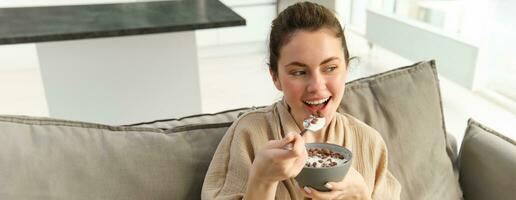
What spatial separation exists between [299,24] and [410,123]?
51 centimetres

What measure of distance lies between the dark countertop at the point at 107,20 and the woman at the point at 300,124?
1.07m

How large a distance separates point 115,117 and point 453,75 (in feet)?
8.18

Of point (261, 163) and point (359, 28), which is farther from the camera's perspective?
point (359, 28)

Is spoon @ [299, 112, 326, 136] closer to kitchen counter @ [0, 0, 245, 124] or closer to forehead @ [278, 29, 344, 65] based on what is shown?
forehead @ [278, 29, 344, 65]

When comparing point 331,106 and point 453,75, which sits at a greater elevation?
point 331,106

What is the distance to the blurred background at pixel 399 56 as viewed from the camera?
3236mm

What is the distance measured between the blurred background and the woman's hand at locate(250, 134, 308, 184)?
228 centimetres

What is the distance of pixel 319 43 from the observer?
948 mm

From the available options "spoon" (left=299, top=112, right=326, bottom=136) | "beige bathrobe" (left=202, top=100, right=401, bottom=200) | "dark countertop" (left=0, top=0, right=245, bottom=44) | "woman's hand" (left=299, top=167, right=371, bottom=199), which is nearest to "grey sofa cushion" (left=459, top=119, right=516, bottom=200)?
"beige bathrobe" (left=202, top=100, right=401, bottom=200)

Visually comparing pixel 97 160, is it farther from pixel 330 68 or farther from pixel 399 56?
pixel 399 56

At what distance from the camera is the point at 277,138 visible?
1.05m

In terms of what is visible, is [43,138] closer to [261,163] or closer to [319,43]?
[261,163]

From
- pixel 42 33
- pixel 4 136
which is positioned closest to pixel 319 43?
pixel 4 136

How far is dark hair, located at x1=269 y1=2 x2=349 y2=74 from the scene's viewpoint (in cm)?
97
